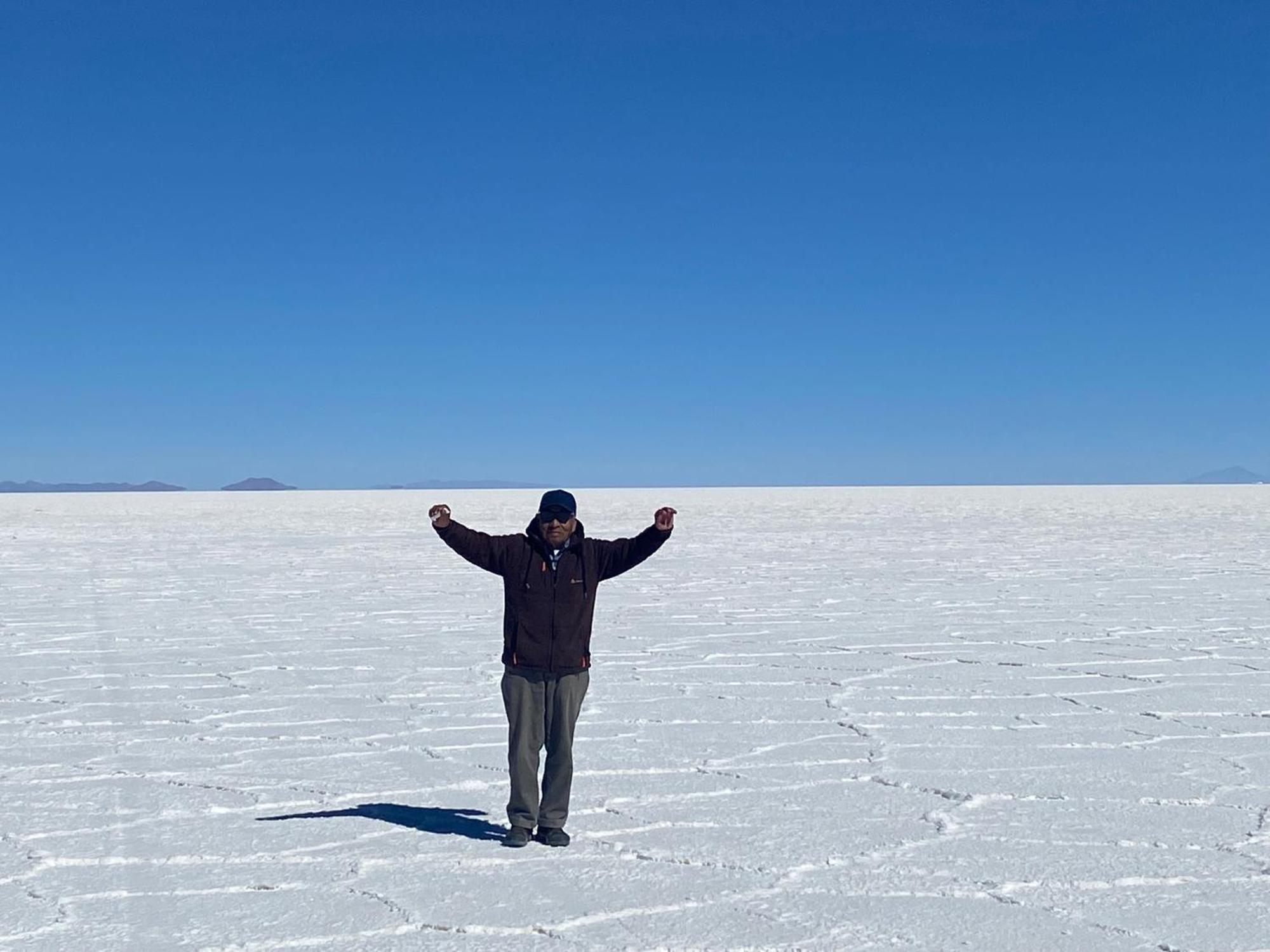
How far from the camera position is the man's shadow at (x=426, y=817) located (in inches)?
146

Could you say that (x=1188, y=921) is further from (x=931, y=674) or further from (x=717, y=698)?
(x=931, y=674)

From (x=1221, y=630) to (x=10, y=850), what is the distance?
6.75 meters

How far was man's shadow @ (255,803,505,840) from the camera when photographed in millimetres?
3703

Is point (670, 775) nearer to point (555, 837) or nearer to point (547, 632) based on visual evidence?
point (555, 837)

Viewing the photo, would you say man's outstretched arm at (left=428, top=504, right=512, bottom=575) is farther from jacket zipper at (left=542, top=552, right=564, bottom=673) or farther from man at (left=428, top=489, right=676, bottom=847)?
jacket zipper at (left=542, top=552, right=564, bottom=673)

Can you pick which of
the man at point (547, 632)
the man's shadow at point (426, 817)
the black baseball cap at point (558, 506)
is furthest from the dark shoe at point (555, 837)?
the black baseball cap at point (558, 506)

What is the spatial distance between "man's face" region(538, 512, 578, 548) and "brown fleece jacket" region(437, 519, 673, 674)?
30 mm

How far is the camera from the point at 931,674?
20.7 feet

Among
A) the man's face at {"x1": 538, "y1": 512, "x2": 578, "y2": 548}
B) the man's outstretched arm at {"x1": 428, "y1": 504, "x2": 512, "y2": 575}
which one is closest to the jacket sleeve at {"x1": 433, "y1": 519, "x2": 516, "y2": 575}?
the man's outstretched arm at {"x1": 428, "y1": 504, "x2": 512, "y2": 575}

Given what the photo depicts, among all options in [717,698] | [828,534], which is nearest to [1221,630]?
[717,698]

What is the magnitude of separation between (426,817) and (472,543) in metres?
1.00

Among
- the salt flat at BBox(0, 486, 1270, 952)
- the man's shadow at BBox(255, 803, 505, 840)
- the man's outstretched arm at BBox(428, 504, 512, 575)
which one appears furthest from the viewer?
the man's shadow at BBox(255, 803, 505, 840)

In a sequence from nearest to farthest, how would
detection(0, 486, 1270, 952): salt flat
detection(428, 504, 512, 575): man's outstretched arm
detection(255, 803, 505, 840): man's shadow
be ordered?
detection(0, 486, 1270, 952): salt flat
detection(428, 504, 512, 575): man's outstretched arm
detection(255, 803, 505, 840): man's shadow

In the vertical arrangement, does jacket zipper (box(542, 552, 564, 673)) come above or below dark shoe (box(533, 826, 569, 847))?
above
